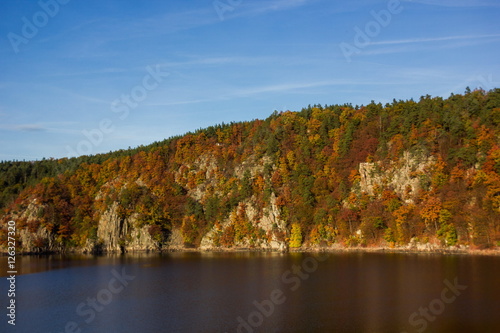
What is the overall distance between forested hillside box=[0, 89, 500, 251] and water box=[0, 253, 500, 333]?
17530 mm

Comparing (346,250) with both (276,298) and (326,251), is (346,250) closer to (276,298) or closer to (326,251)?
(326,251)

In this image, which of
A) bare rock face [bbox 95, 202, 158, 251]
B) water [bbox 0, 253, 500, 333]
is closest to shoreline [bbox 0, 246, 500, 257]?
bare rock face [bbox 95, 202, 158, 251]

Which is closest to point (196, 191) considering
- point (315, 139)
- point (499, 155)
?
point (315, 139)

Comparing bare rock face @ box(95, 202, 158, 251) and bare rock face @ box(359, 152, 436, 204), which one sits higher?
bare rock face @ box(359, 152, 436, 204)

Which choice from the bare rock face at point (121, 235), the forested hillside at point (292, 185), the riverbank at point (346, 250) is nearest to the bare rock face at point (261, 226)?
the forested hillside at point (292, 185)

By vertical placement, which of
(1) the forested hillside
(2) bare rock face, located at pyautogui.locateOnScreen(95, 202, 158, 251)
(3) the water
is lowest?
(3) the water

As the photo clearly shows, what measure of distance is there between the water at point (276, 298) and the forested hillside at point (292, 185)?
1753 cm

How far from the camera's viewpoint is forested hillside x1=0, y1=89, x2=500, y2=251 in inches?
3056

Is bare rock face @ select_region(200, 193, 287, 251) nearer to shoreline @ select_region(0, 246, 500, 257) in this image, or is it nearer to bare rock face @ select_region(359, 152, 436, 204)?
shoreline @ select_region(0, 246, 500, 257)

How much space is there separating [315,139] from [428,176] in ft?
107

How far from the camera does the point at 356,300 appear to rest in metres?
40.3

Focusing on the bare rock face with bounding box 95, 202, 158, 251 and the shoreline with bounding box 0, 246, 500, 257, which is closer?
the shoreline with bounding box 0, 246, 500, 257

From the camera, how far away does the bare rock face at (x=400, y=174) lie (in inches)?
3275

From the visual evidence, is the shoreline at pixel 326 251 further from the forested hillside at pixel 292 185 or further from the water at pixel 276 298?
the water at pixel 276 298
